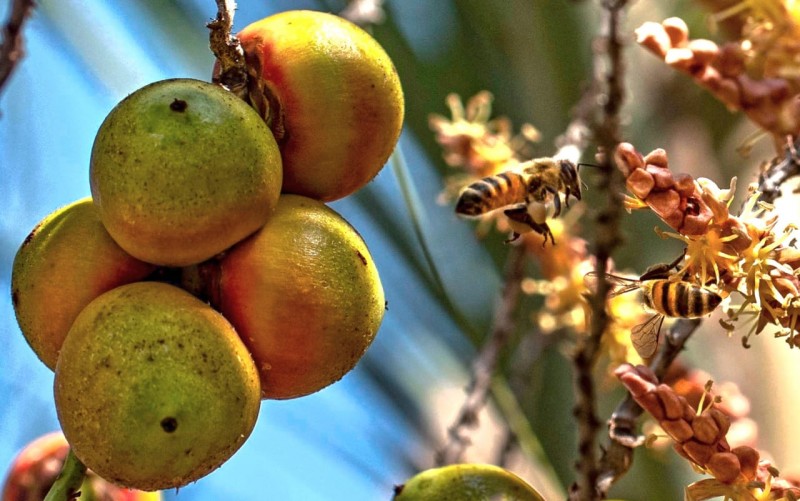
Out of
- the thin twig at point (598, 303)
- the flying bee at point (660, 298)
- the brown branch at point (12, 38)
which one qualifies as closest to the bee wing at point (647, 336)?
the flying bee at point (660, 298)

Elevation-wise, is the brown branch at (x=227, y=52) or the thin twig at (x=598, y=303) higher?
the brown branch at (x=227, y=52)

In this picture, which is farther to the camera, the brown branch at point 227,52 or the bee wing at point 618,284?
the bee wing at point 618,284

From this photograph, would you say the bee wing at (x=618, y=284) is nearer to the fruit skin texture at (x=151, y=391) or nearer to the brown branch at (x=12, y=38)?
the fruit skin texture at (x=151, y=391)

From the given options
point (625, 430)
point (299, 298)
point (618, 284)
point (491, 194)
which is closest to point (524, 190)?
point (491, 194)

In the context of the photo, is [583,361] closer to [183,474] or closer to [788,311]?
[788,311]

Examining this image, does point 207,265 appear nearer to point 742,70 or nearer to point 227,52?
point 227,52

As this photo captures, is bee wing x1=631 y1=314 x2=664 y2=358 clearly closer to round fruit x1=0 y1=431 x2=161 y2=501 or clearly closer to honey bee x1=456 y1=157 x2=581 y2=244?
honey bee x1=456 y1=157 x2=581 y2=244

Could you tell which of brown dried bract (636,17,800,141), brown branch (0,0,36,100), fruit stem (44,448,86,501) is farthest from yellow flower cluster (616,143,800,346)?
brown branch (0,0,36,100)
